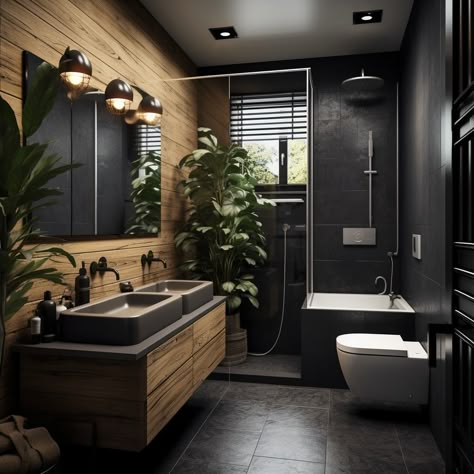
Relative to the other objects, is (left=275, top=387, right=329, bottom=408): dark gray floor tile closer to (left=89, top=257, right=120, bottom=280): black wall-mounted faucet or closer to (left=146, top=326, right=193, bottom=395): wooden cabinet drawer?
(left=146, top=326, right=193, bottom=395): wooden cabinet drawer

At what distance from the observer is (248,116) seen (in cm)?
370

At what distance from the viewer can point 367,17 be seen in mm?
3531

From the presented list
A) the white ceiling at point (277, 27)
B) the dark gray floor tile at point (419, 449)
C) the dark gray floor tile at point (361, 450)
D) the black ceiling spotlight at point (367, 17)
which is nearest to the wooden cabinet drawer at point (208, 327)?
the dark gray floor tile at point (361, 450)

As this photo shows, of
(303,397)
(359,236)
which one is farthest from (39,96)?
(359,236)

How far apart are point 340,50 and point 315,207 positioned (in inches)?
57.3

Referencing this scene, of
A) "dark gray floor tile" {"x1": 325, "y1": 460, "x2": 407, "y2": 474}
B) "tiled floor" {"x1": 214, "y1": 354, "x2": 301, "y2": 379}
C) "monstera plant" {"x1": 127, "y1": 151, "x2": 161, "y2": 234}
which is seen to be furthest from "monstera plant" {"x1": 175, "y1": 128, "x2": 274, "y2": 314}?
"dark gray floor tile" {"x1": 325, "y1": 460, "x2": 407, "y2": 474}

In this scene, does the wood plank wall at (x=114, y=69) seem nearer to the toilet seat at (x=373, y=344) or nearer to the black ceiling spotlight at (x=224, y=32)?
the black ceiling spotlight at (x=224, y=32)

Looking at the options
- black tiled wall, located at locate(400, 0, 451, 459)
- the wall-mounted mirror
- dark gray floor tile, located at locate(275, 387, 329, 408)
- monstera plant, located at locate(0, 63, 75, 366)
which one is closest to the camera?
monstera plant, located at locate(0, 63, 75, 366)

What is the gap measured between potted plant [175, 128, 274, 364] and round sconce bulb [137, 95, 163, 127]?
2.15 ft

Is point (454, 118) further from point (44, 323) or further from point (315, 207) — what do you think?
point (315, 207)

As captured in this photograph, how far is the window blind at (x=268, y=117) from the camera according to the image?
366cm

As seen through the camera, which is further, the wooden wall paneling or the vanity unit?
the wooden wall paneling

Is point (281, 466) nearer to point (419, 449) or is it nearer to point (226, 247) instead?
point (419, 449)

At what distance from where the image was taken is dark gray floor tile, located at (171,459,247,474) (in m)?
2.27
